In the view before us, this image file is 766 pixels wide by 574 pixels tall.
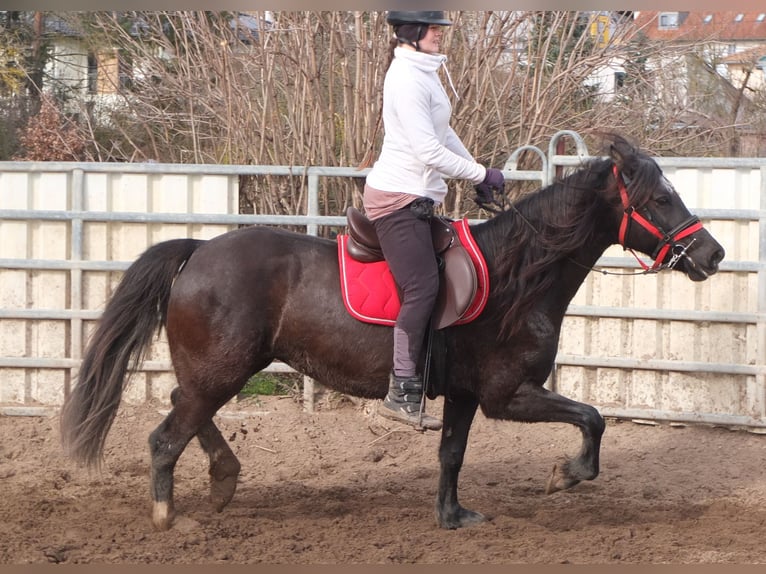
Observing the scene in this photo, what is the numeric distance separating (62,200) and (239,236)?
3.19m

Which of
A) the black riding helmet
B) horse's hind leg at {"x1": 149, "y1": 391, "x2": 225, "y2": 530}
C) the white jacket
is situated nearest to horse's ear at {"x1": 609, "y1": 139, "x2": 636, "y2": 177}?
the white jacket

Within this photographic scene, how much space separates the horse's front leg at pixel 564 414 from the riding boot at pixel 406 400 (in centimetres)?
50

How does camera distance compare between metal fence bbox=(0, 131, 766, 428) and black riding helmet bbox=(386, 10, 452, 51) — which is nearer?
black riding helmet bbox=(386, 10, 452, 51)

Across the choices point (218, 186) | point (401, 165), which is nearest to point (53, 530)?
point (401, 165)

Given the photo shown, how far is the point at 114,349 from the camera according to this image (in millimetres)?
5445

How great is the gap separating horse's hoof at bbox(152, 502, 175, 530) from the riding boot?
4.59 feet

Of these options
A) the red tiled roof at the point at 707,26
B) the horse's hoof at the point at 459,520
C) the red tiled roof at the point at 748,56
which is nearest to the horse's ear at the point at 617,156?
the horse's hoof at the point at 459,520

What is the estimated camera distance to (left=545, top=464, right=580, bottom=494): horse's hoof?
534 centimetres

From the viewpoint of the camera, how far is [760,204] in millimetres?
7375

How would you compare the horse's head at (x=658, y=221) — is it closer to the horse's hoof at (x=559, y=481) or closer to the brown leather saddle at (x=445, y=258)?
the brown leather saddle at (x=445, y=258)

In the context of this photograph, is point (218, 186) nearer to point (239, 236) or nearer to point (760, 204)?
point (239, 236)

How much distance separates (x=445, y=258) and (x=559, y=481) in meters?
1.47

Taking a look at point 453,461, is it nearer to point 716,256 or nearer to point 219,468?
point 219,468

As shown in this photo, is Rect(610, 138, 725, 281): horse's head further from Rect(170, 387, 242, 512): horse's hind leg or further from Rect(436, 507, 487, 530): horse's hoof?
Rect(170, 387, 242, 512): horse's hind leg
